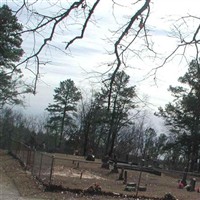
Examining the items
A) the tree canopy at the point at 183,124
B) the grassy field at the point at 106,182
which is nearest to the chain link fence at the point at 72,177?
the grassy field at the point at 106,182

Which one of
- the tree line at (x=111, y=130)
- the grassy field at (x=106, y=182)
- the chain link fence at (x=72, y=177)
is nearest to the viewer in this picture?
the chain link fence at (x=72, y=177)

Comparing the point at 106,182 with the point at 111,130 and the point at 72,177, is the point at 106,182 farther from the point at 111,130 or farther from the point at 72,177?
the point at 111,130

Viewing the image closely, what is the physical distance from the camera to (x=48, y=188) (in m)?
18.9

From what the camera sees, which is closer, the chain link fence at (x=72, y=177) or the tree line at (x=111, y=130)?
the chain link fence at (x=72, y=177)

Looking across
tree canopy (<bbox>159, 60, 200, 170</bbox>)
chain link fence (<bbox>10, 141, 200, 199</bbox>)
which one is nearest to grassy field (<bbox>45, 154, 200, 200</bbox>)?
chain link fence (<bbox>10, 141, 200, 199</bbox>)

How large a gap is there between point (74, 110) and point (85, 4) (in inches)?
2778

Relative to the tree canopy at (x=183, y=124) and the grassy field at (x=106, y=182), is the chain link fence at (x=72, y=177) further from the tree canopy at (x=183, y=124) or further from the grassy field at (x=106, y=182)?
the tree canopy at (x=183, y=124)

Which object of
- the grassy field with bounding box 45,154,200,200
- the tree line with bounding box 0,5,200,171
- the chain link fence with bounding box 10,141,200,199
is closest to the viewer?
the chain link fence with bounding box 10,141,200,199

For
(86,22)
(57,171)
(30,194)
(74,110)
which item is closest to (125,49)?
(86,22)

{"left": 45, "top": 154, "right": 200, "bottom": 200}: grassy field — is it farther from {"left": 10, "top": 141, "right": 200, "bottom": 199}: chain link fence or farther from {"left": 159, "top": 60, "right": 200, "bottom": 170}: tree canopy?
{"left": 159, "top": 60, "right": 200, "bottom": 170}: tree canopy

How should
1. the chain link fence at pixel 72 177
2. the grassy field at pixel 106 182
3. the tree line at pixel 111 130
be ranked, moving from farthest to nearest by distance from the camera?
the tree line at pixel 111 130 < the grassy field at pixel 106 182 < the chain link fence at pixel 72 177

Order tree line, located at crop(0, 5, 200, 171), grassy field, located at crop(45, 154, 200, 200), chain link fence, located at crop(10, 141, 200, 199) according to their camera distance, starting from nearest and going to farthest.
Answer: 1. chain link fence, located at crop(10, 141, 200, 199)
2. grassy field, located at crop(45, 154, 200, 200)
3. tree line, located at crop(0, 5, 200, 171)

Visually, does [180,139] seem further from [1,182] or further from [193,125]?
[1,182]

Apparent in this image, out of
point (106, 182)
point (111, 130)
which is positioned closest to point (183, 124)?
point (111, 130)
